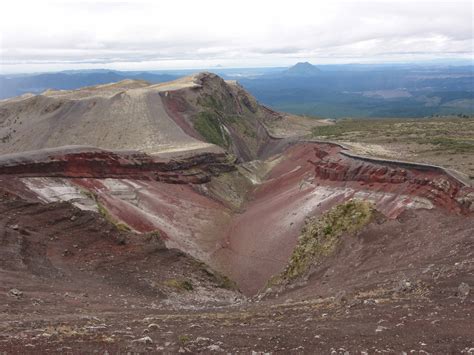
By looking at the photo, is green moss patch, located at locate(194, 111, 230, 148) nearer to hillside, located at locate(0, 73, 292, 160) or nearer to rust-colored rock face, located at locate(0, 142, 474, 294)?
hillside, located at locate(0, 73, 292, 160)

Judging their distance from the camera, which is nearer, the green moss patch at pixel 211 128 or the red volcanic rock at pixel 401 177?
the red volcanic rock at pixel 401 177

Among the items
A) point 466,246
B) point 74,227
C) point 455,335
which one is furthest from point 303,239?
point 455,335

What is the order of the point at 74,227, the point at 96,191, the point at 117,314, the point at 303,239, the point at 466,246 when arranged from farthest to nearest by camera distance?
the point at 96,191, the point at 303,239, the point at 74,227, the point at 466,246, the point at 117,314

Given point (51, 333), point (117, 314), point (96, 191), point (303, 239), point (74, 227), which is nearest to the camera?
point (51, 333)

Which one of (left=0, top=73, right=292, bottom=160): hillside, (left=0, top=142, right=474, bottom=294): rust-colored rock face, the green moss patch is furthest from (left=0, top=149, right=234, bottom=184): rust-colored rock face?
the green moss patch

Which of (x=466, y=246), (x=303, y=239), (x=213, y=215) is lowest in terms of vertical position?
(x=213, y=215)

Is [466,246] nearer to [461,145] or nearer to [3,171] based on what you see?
[3,171]

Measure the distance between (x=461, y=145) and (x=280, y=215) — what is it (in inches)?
927

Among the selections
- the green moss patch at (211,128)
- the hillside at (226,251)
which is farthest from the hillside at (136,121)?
the hillside at (226,251)

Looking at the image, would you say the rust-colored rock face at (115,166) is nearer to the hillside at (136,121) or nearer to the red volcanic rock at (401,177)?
the hillside at (136,121)

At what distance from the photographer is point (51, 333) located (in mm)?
11945

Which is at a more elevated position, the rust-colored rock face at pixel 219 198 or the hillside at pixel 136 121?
the hillside at pixel 136 121

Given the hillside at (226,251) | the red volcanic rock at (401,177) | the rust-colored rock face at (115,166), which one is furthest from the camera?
the rust-colored rock face at (115,166)

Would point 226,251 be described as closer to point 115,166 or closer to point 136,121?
point 115,166
